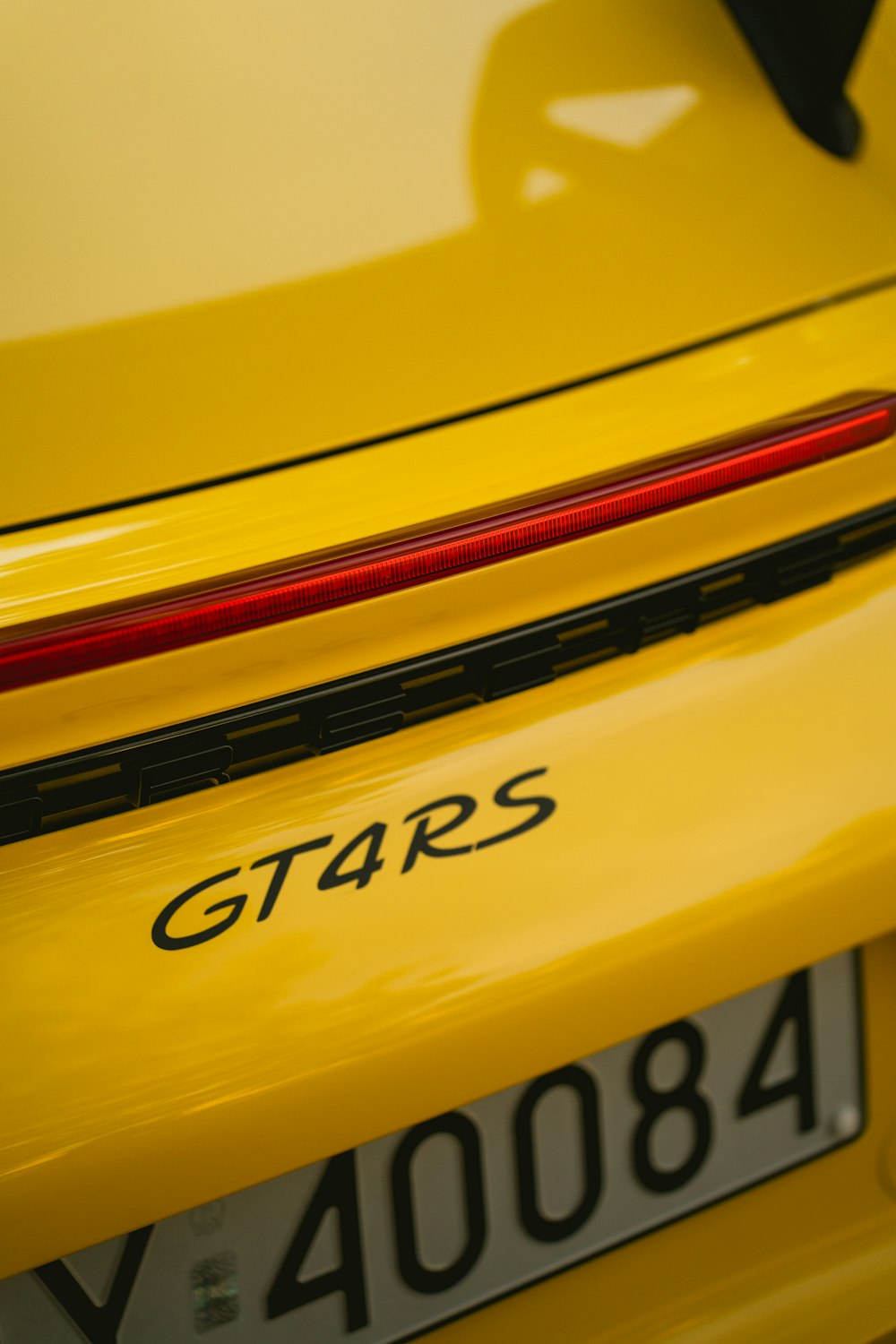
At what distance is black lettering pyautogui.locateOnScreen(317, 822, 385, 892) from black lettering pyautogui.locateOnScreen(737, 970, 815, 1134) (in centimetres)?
49

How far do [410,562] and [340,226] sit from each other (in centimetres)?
41

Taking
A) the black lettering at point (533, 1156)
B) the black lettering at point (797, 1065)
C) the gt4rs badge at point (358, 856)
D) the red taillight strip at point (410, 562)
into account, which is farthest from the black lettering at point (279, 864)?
the black lettering at point (797, 1065)

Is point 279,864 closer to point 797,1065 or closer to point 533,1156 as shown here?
point 533,1156

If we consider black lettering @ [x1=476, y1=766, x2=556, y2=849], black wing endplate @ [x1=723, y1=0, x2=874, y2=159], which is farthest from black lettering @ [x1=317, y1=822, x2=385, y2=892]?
black wing endplate @ [x1=723, y1=0, x2=874, y2=159]

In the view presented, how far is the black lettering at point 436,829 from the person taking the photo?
3.94 ft

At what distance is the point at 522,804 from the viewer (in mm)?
1235

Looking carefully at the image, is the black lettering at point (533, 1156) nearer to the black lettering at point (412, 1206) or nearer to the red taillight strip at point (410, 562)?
the black lettering at point (412, 1206)

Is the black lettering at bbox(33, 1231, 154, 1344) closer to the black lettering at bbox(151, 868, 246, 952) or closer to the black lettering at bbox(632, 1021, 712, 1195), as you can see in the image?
the black lettering at bbox(151, 868, 246, 952)

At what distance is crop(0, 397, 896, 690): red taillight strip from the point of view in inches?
45.6

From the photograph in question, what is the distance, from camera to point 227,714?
4.00ft

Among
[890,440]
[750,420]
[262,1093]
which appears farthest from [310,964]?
[890,440]

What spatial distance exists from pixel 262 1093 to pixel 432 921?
22cm

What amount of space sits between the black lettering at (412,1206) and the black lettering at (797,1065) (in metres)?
0.32

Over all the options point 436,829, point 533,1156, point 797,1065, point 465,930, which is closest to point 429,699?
point 436,829
